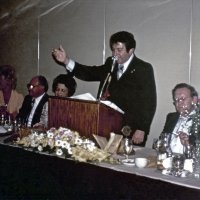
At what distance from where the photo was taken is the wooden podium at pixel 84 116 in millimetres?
2734

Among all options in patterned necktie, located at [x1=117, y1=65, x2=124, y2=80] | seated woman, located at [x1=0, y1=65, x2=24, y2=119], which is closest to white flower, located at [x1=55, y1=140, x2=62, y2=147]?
patterned necktie, located at [x1=117, y1=65, x2=124, y2=80]

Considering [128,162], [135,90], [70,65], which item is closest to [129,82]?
[135,90]

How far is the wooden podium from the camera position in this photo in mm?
2734

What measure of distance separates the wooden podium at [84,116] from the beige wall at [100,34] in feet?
6.80

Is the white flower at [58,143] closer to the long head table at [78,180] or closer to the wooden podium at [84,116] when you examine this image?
the long head table at [78,180]

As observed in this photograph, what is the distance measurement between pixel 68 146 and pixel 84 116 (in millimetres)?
246

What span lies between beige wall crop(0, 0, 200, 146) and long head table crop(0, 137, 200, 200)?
77.9 inches

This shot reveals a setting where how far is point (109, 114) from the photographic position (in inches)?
111

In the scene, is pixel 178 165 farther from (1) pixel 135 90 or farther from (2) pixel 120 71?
(2) pixel 120 71

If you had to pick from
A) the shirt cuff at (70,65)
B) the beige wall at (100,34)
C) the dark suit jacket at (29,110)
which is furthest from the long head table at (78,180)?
the beige wall at (100,34)

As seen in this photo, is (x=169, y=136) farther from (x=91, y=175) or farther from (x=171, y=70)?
(x=171, y=70)

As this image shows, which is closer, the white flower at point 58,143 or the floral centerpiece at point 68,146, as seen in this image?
the floral centerpiece at point 68,146

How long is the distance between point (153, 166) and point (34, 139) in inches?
37.7

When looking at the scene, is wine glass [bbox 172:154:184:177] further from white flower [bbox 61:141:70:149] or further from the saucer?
white flower [bbox 61:141:70:149]
